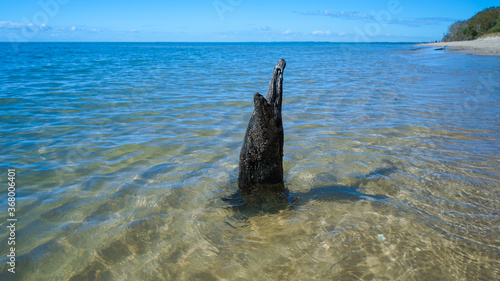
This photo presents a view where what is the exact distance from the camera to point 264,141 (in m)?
3.66

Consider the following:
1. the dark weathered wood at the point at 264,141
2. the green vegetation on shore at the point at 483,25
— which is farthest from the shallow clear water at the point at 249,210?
the green vegetation on shore at the point at 483,25

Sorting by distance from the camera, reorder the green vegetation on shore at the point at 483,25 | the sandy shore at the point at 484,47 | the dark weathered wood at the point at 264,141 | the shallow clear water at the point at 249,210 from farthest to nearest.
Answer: the green vegetation on shore at the point at 483,25, the sandy shore at the point at 484,47, the dark weathered wood at the point at 264,141, the shallow clear water at the point at 249,210

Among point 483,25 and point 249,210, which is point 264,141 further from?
point 483,25

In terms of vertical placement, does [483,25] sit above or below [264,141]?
above

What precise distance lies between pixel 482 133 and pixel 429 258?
488cm

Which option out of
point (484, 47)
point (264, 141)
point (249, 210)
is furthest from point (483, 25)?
point (249, 210)

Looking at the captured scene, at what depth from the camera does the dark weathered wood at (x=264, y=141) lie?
3.63 meters

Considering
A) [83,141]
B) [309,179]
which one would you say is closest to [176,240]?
[309,179]

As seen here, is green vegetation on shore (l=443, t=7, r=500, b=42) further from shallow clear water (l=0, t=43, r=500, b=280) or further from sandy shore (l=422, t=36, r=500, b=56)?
shallow clear water (l=0, t=43, r=500, b=280)

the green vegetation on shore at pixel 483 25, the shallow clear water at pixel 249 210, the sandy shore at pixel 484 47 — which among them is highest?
the green vegetation on shore at pixel 483 25

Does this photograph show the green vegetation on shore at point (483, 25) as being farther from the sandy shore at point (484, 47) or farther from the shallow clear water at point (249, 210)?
the shallow clear water at point (249, 210)

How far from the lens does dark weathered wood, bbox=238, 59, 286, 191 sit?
3635 mm

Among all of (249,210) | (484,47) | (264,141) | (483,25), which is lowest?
(249,210)

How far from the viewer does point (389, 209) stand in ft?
11.8
